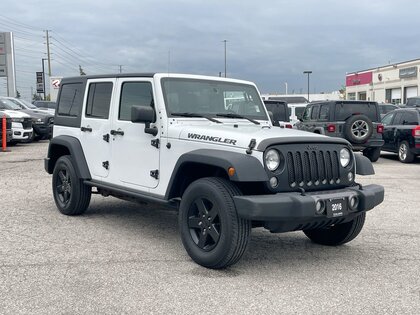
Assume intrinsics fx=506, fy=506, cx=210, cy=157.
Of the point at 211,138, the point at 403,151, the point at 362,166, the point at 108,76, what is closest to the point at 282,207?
the point at 211,138

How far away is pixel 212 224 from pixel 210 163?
0.57 m

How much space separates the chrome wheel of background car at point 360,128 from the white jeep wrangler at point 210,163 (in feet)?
24.7

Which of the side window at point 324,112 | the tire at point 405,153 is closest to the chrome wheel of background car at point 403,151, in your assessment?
the tire at point 405,153

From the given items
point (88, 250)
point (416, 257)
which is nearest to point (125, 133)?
point (88, 250)

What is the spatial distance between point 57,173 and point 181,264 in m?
3.07

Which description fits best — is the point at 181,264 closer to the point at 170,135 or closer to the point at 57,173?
the point at 170,135

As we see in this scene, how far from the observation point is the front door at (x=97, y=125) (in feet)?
20.5

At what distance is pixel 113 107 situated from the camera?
618cm

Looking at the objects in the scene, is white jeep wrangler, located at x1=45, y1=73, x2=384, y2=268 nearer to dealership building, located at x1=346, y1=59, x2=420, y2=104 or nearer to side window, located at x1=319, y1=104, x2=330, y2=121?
side window, located at x1=319, y1=104, x2=330, y2=121

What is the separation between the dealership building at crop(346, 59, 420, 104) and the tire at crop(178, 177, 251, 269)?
157 ft

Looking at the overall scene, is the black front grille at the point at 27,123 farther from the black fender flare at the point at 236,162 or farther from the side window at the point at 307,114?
the black fender flare at the point at 236,162

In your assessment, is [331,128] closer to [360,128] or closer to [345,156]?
[360,128]

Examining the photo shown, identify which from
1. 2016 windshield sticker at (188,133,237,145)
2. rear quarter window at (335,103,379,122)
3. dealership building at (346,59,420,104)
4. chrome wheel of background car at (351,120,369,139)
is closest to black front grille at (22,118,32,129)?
rear quarter window at (335,103,379,122)

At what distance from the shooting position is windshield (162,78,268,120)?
5.54 meters
